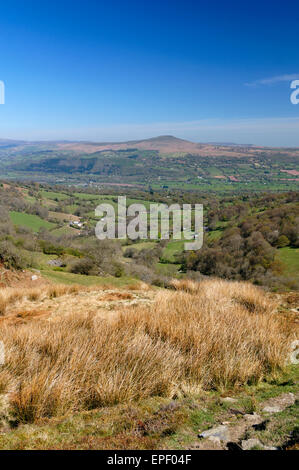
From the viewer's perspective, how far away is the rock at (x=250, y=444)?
220 cm

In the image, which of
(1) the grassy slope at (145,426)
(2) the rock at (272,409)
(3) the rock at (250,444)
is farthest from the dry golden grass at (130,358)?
(3) the rock at (250,444)

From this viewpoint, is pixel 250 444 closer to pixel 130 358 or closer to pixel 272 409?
A: pixel 272 409

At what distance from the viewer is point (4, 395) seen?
10.5 feet

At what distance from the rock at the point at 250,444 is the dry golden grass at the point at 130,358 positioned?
120 centimetres

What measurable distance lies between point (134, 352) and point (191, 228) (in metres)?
77.5

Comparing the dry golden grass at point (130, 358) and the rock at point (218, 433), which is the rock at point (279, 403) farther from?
the rock at point (218, 433)

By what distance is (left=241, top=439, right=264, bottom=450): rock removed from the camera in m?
2.20

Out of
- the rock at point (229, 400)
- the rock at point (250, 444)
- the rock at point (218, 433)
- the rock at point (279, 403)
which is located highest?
the rock at point (250, 444)

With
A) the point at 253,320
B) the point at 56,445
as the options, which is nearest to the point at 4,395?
the point at 56,445

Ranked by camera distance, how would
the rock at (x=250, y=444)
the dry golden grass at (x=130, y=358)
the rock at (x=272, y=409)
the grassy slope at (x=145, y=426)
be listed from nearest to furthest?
the rock at (x=250, y=444) → the grassy slope at (x=145, y=426) → the rock at (x=272, y=409) → the dry golden grass at (x=130, y=358)

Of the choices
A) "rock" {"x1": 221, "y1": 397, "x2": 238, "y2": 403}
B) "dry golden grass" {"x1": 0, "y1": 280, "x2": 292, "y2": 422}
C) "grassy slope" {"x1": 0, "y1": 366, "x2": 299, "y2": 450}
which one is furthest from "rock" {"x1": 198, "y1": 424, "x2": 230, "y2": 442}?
"dry golden grass" {"x1": 0, "y1": 280, "x2": 292, "y2": 422}

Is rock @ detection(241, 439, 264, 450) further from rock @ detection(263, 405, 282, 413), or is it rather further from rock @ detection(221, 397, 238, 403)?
rock @ detection(221, 397, 238, 403)

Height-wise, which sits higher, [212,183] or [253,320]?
[212,183]
